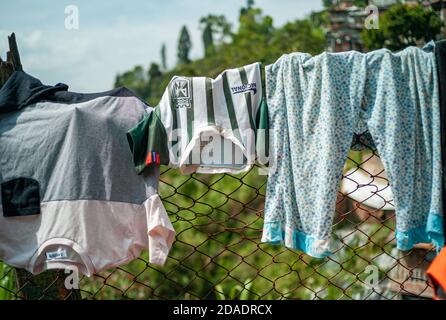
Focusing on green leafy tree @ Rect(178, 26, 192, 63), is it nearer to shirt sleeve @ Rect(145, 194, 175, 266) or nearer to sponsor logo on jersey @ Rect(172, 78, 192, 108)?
sponsor logo on jersey @ Rect(172, 78, 192, 108)

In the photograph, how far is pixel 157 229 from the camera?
1.54 meters

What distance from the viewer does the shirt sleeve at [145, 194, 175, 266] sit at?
1.52 metres

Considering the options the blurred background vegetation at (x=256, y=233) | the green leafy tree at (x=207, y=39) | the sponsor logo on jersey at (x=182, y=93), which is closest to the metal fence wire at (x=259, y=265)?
the blurred background vegetation at (x=256, y=233)

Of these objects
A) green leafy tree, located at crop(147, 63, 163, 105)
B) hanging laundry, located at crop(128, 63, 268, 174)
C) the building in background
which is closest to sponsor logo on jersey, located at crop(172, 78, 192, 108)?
hanging laundry, located at crop(128, 63, 268, 174)

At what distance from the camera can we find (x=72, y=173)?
1.53m

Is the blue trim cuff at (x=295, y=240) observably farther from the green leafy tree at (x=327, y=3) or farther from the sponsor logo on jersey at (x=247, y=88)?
the green leafy tree at (x=327, y=3)

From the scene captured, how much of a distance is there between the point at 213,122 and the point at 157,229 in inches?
14.0

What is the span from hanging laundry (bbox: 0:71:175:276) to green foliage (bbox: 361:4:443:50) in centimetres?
164

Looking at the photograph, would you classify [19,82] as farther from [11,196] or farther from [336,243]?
[336,243]

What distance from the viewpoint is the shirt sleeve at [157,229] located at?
1520 mm

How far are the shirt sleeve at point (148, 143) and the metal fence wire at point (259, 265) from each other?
16 cm

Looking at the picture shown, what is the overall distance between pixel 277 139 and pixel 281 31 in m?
3.69

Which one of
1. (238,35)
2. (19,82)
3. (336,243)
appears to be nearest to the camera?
(19,82)

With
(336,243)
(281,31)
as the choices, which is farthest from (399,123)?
(281,31)
